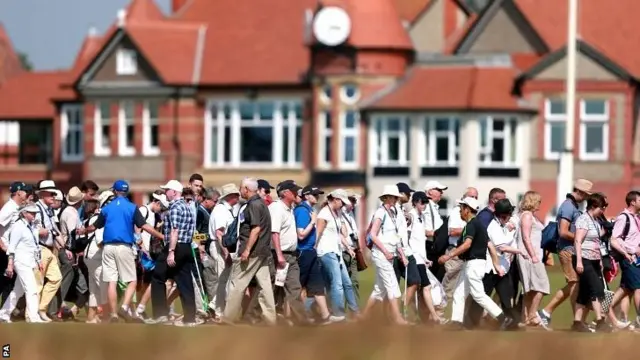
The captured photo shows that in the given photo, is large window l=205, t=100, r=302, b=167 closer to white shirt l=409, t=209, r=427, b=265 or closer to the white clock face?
the white clock face

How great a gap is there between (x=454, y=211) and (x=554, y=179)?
118ft

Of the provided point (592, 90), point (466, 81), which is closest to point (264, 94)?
point (466, 81)

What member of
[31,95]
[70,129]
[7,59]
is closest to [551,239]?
[70,129]

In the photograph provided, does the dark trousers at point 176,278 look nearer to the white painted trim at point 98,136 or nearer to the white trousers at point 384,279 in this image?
the white trousers at point 384,279

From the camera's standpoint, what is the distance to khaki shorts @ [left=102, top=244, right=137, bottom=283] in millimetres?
23641

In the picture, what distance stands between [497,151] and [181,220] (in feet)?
126

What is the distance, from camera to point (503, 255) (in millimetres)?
23234

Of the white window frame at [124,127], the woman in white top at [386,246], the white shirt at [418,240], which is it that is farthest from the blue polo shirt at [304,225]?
the white window frame at [124,127]

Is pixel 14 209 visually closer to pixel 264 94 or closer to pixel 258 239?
pixel 258 239

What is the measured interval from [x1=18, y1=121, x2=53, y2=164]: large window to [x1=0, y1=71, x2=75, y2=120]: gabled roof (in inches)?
18.8

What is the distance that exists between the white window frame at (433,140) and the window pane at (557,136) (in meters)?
3.07

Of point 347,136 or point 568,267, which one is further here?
point 347,136

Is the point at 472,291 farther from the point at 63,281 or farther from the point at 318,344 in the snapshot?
the point at 63,281

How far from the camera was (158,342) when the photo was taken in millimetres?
19984
